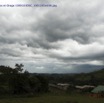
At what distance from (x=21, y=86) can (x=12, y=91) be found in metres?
3.03

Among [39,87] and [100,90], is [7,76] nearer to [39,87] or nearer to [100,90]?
[39,87]

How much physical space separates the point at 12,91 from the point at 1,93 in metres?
4.20

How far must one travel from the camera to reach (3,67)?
295 feet

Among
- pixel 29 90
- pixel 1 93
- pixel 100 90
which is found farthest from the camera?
pixel 100 90

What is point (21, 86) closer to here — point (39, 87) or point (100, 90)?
point (39, 87)

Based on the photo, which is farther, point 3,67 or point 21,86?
point 3,67

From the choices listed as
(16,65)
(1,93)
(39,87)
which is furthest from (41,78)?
(1,93)

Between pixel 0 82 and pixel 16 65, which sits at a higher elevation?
pixel 16 65

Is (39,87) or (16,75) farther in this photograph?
(39,87)

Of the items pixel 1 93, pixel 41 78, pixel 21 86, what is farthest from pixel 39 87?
pixel 1 93

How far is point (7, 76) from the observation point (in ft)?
268

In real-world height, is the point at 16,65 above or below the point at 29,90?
above

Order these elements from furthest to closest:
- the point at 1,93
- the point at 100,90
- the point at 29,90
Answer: the point at 100,90, the point at 29,90, the point at 1,93

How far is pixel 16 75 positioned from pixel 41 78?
13.7 metres
